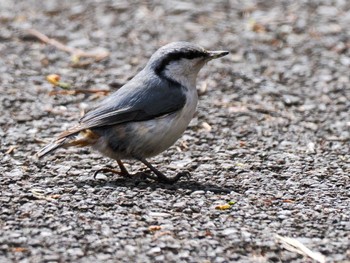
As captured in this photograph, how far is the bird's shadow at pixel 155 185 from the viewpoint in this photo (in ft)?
18.0

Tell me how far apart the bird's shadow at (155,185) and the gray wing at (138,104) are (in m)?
0.38

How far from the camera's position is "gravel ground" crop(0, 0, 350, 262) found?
15.2 ft

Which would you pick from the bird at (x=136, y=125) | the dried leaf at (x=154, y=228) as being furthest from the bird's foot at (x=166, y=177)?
the dried leaf at (x=154, y=228)

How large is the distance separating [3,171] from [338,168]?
90.8 inches

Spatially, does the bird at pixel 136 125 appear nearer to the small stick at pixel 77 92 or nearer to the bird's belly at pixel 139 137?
the bird's belly at pixel 139 137

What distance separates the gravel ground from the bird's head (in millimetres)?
638

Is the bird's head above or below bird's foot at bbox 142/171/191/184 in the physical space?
above

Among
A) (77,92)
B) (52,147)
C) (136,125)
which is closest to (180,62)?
(136,125)

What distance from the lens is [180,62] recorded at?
234 inches

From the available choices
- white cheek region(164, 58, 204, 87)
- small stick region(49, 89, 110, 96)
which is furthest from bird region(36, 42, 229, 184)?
small stick region(49, 89, 110, 96)

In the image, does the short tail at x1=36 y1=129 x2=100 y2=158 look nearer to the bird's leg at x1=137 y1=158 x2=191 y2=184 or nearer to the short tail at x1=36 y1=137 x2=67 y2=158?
the short tail at x1=36 y1=137 x2=67 y2=158

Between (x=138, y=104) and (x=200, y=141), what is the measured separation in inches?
41.6

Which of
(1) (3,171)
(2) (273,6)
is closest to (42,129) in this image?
(1) (3,171)

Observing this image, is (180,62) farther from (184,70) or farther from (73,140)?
(73,140)
